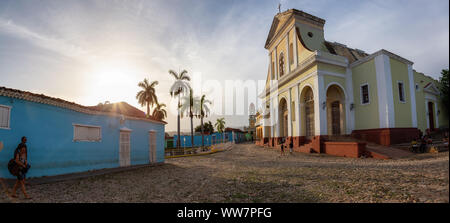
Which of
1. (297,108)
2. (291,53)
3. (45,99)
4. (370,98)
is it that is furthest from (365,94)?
(45,99)

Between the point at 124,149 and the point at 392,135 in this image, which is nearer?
the point at 124,149

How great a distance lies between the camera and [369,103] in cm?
1473

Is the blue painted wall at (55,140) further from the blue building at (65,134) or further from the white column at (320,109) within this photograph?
the white column at (320,109)

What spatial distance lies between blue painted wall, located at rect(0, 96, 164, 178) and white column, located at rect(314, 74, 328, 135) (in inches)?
511

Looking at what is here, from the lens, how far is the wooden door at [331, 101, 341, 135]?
55.2 ft

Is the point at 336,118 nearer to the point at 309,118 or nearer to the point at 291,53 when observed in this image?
the point at 309,118

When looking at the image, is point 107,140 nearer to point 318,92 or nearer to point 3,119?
point 3,119

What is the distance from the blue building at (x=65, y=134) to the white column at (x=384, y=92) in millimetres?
15710

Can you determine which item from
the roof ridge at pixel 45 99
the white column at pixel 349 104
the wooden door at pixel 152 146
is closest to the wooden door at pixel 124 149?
the wooden door at pixel 152 146

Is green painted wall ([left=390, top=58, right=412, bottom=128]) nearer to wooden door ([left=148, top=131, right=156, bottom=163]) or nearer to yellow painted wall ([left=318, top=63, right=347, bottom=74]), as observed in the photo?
yellow painted wall ([left=318, top=63, right=347, bottom=74])

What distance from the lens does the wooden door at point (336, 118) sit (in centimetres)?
1681

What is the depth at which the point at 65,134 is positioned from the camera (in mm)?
8516

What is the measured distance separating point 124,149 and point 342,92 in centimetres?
1621

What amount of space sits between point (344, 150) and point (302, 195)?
9667mm
